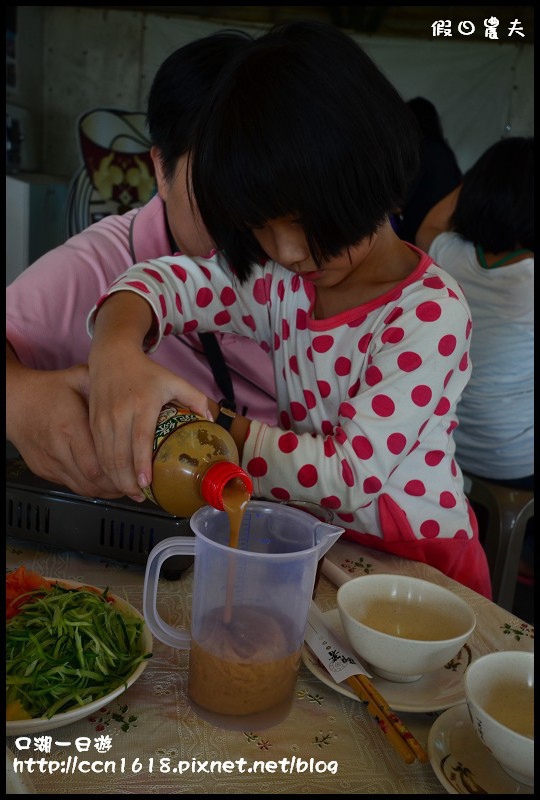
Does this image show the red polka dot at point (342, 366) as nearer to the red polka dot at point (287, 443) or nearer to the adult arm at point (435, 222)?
the red polka dot at point (287, 443)

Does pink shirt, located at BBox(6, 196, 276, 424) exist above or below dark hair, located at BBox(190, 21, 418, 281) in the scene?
below

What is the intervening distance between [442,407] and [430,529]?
22 centimetres

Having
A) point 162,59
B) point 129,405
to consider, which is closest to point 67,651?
point 129,405

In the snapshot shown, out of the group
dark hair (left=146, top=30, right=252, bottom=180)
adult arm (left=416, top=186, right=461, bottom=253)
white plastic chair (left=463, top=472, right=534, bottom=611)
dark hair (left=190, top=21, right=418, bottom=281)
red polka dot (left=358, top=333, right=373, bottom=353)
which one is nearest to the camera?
dark hair (left=190, top=21, right=418, bottom=281)

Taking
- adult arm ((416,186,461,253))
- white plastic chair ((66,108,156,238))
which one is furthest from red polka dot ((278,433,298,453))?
white plastic chair ((66,108,156,238))

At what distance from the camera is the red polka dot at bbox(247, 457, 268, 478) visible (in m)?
1.15

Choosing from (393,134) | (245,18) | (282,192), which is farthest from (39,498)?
(245,18)

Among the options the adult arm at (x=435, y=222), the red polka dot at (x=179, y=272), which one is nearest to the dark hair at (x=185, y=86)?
the red polka dot at (x=179, y=272)

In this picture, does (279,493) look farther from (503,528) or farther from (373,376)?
(503,528)

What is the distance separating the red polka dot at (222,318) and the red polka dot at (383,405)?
44 centimetres

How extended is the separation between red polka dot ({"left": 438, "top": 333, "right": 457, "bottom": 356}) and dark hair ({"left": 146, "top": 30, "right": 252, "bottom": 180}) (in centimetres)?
55

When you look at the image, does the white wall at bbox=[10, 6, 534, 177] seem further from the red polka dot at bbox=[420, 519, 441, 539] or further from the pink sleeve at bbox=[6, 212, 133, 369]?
the red polka dot at bbox=[420, 519, 441, 539]

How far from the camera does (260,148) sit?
101cm

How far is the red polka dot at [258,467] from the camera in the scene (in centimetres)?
115
